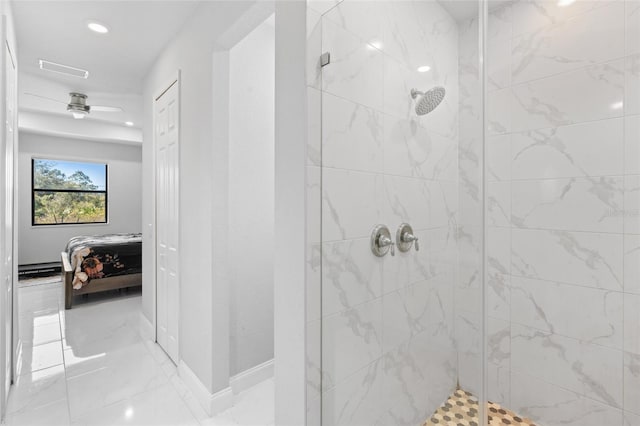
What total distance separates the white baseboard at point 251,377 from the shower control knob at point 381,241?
160cm

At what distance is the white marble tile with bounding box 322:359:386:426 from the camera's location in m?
1.18

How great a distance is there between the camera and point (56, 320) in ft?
11.7

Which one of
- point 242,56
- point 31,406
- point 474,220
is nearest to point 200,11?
point 242,56

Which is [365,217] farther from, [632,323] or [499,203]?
[632,323]

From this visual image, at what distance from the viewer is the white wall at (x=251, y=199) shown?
86.3 inches

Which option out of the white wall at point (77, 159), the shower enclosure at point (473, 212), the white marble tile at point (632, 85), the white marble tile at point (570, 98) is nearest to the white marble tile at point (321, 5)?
the shower enclosure at point (473, 212)

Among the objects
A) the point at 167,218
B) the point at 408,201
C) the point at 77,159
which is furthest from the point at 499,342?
the point at 77,159

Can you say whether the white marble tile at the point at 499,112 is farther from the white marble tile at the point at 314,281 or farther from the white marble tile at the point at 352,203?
the white marble tile at the point at 314,281

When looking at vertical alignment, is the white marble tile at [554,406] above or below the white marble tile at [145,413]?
above

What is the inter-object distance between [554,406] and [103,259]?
4.96 meters

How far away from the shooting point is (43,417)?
6.37 ft

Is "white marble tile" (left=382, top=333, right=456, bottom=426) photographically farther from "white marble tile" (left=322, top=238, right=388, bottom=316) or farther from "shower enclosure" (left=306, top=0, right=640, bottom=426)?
"white marble tile" (left=322, top=238, right=388, bottom=316)

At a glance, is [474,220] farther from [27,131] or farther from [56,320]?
[27,131]

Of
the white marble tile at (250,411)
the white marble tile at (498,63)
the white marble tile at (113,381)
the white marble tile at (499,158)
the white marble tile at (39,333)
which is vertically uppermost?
the white marble tile at (498,63)
